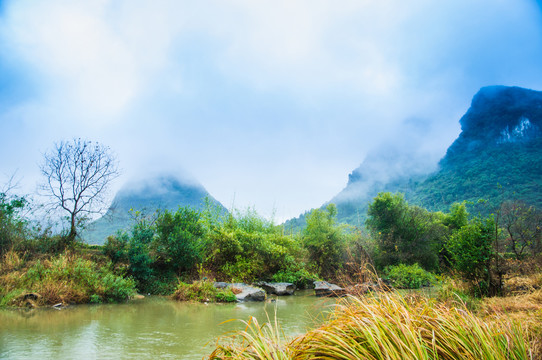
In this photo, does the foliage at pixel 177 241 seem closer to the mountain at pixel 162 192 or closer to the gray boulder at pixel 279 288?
the gray boulder at pixel 279 288

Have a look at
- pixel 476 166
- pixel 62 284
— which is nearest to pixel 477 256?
pixel 62 284

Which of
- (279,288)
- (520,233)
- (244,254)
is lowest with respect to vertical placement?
(279,288)

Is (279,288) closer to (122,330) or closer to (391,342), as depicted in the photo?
(122,330)

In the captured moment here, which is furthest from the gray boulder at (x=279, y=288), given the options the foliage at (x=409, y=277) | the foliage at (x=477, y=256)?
the foliage at (x=477, y=256)

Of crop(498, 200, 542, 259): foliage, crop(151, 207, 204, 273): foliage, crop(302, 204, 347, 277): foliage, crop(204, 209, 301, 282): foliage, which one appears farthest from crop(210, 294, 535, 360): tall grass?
crop(302, 204, 347, 277): foliage

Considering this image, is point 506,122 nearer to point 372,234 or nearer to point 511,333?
point 372,234

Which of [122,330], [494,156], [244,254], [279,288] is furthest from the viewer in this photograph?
[494,156]

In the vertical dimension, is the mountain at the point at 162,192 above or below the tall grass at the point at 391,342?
above
